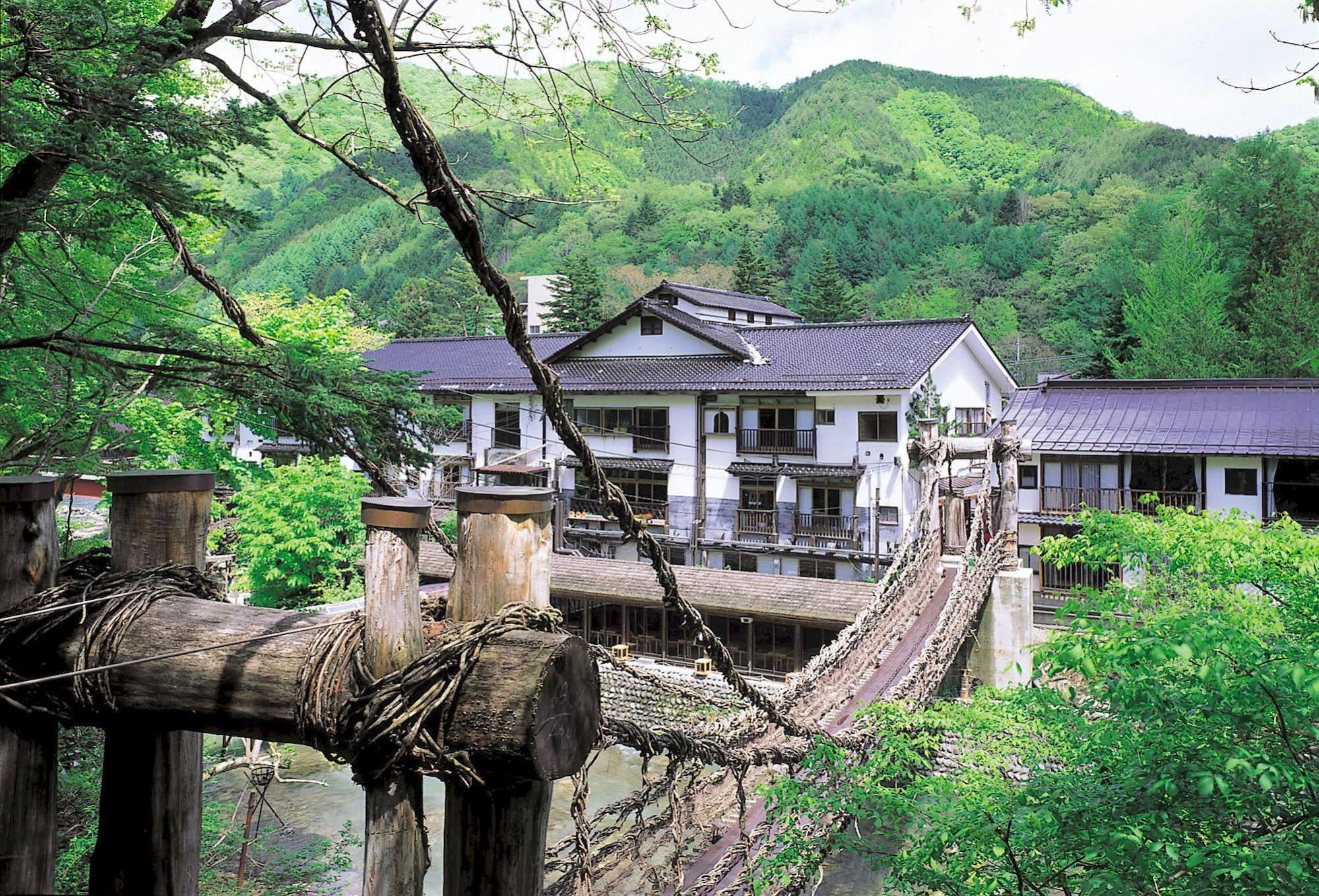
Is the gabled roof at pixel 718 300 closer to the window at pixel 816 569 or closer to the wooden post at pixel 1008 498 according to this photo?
the window at pixel 816 569

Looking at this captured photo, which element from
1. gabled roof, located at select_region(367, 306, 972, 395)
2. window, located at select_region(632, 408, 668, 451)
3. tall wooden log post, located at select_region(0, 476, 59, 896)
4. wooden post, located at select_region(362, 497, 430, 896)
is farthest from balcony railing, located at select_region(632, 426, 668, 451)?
wooden post, located at select_region(362, 497, 430, 896)

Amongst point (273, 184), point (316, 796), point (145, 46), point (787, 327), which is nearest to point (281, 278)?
point (273, 184)

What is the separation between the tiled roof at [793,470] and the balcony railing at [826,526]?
0.91 metres

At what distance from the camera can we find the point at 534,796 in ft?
4.76

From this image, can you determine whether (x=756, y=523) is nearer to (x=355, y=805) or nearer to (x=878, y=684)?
(x=878, y=684)

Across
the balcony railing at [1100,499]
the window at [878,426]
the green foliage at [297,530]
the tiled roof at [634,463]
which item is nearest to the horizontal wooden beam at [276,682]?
the green foliage at [297,530]

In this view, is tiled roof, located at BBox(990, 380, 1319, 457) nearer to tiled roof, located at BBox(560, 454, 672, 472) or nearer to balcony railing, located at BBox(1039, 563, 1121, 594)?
balcony railing, located at BBox(1039, 563, 1121, 594)

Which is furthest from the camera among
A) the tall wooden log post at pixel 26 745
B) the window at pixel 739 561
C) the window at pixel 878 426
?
the window at pixel 739 561

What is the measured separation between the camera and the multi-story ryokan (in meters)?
19.9

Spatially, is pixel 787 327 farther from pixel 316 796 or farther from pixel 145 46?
pixel 145 46

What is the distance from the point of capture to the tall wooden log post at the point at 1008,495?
1501 cm

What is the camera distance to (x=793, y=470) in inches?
804

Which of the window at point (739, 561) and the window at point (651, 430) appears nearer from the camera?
the window at point (739, 561)

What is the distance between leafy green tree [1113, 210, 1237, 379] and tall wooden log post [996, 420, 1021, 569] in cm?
1305
